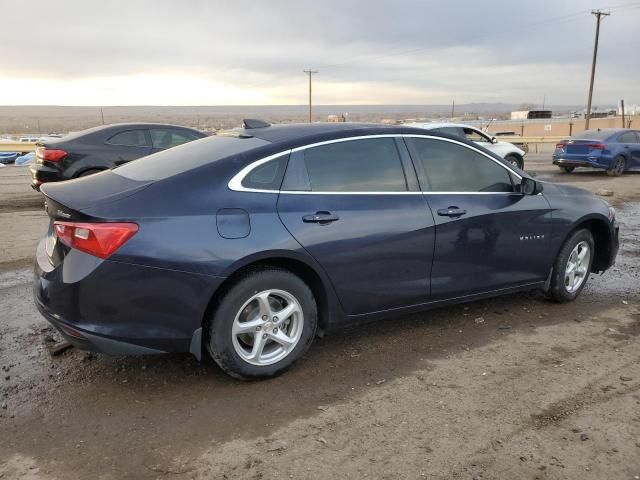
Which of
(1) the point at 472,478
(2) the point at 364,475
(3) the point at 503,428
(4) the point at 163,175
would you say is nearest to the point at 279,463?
(2) the point at 364,475

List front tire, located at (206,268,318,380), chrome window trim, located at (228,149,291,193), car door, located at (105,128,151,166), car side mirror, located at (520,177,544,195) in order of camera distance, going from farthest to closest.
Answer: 1. car door, located at (105,128,151,166)
2. car side mirror, located at (520,177,544,195)
3. chrome window trim, located at (228,149,291,193)
4. front tire, located at (206,268,318,380)

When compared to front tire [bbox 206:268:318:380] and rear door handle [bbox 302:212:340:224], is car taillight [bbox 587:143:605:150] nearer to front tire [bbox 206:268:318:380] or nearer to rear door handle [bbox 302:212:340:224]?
rear door handle [bbox 302:212:340:224]

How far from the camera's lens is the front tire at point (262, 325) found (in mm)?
3510

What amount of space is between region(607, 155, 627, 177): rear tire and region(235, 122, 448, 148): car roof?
14435 millimetres

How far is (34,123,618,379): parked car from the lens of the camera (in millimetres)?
3297

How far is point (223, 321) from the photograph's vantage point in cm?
349

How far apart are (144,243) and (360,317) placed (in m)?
1.66

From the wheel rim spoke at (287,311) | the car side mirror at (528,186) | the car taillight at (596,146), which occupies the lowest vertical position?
the wheel rim spoke at (287,311)

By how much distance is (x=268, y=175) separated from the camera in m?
3.77

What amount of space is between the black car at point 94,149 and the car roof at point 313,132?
19.1 ft

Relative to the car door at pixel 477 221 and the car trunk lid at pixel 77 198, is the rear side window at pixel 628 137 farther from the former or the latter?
the car trunk lid at pixel 77 198

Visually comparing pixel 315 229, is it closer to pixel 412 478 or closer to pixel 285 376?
pixel 285 376

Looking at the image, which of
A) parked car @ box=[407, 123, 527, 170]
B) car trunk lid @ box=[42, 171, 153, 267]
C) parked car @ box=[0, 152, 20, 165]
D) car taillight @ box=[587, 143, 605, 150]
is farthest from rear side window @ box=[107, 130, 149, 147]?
parked car @ box=[0, 152, 20, 165]

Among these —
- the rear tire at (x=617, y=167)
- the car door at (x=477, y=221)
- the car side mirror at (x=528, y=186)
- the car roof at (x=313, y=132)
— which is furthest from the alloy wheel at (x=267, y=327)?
the rear tire at (x=617, y=167)
